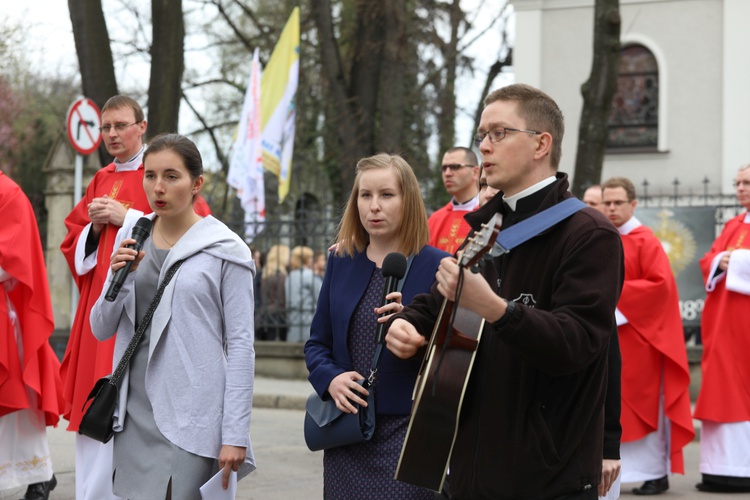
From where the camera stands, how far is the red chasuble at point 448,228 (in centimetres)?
870

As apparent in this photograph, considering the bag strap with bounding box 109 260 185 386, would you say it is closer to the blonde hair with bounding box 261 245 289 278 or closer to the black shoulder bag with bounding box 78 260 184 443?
the black shoulder bag with bounding box 78 260 184 443

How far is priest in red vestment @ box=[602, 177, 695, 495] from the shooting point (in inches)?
349

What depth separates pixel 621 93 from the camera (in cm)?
2362

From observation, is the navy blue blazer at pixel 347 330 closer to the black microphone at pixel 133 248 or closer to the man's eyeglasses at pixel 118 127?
the black microphone at pixel 133 248

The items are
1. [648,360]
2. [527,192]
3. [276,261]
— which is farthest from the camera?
[276,261]

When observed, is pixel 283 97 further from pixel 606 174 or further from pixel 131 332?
pixel 131 332

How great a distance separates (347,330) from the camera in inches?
177

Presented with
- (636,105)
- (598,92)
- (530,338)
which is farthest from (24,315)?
(636,105)

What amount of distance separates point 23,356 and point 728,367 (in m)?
5.37

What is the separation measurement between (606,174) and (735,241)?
1381cm

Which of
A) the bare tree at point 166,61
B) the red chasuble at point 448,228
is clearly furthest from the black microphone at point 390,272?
the bare tree at point 166,61

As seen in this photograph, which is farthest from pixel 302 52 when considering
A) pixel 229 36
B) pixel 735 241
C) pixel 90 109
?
pixel 735 241

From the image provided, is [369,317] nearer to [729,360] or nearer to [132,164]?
[132,164]

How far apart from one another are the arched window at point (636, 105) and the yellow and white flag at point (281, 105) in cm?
838
